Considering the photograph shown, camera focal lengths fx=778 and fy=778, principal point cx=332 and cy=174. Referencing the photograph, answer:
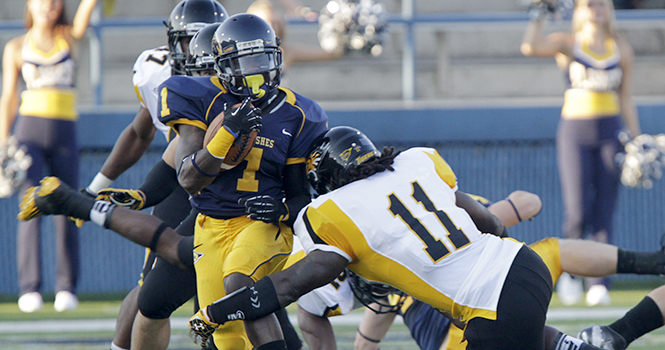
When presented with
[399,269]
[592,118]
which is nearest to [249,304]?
[399,269]

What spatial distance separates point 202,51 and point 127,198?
0.75 metres

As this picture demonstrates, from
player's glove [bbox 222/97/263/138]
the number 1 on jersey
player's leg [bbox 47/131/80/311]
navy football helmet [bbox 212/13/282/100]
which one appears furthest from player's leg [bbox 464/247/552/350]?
player's leg [bbox 47/131/80/311]

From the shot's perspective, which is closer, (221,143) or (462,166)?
(221,143)

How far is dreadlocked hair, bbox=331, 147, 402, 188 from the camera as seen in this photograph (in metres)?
2.83

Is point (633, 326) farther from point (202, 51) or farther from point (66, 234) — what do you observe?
point (66, 234)

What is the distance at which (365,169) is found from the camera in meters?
2.83

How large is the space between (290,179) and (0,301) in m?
4.35

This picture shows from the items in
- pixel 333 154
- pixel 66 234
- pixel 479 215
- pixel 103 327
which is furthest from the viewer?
pixel 66 234

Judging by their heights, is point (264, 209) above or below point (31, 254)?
above

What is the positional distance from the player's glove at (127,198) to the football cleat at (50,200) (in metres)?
0.15

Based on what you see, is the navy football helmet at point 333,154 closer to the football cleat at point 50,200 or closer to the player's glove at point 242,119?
the player's glove at point 242,119

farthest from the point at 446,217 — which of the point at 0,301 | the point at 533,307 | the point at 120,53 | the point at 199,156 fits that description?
the point at 120,53

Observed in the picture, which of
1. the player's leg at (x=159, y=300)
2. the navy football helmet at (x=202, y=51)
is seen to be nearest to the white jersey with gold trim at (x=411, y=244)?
the player's leg at (x=159, y=300)

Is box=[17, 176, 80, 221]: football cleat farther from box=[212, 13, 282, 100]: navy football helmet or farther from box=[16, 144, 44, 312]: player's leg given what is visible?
box=[16, 144, 44, 312]: player's leg
